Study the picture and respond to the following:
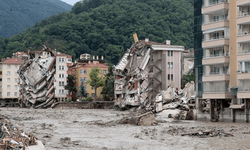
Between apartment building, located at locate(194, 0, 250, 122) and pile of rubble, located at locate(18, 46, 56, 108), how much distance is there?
90.7 m

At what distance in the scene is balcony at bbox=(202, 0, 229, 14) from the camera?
Result: 2309 inches

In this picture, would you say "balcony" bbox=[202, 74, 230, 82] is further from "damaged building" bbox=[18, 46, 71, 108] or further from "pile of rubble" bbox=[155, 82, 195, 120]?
"damaged building" bbox=[18, 46, 71, 108]

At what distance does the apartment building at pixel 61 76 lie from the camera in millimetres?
147875

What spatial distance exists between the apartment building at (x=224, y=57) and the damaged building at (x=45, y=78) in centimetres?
8960

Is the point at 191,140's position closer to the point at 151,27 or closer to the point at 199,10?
the point at 199,10

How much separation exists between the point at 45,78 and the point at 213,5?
9657 cm

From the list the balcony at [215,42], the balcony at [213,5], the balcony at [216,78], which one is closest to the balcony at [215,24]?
the balcony at [213,5]

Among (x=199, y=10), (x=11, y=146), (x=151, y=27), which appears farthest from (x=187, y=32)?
(x=11, y=146)

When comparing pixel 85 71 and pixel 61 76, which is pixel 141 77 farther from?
pixel 61 76

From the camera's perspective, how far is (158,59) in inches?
4114

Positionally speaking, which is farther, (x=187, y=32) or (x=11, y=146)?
(x=187, y=32)

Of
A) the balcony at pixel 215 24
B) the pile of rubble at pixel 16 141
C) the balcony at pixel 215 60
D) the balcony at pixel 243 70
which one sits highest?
the balcony at pixel 215 24

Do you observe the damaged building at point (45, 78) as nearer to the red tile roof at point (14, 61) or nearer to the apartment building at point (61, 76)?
the apartment building at point (61, 76)

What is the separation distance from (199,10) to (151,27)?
13530 centimetres
